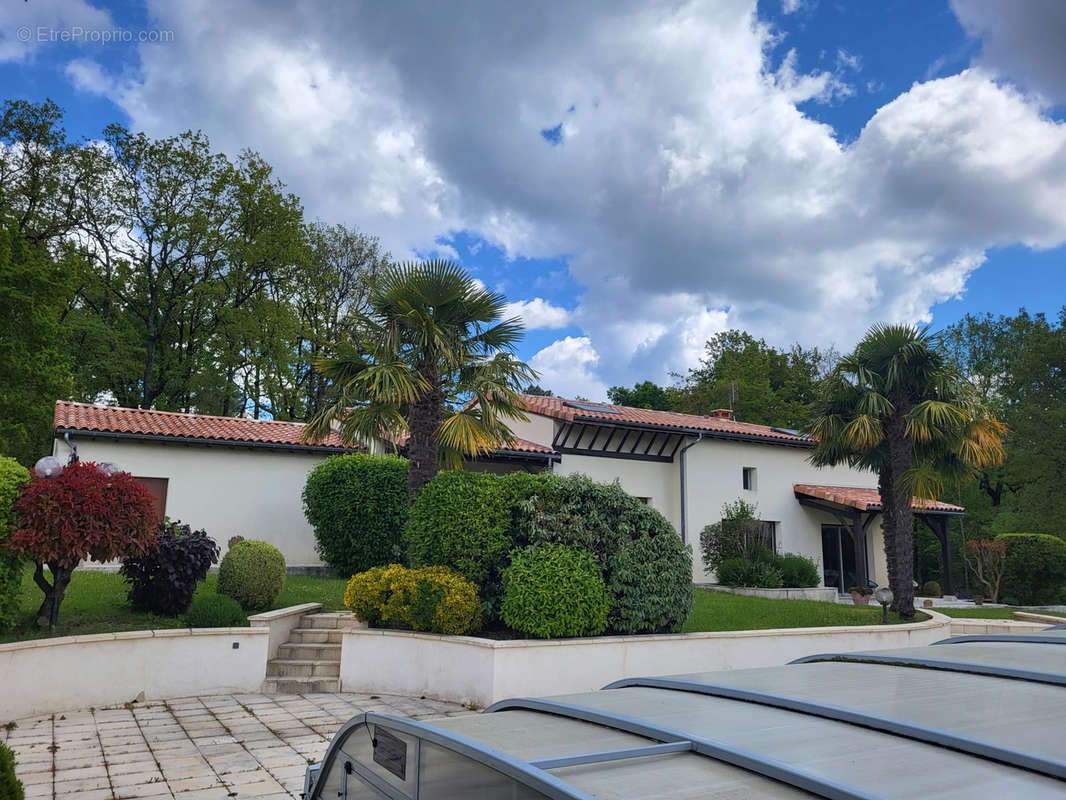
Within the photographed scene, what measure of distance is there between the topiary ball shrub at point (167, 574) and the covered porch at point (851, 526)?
18172 mm

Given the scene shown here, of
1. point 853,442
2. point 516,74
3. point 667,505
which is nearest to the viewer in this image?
point 516,74

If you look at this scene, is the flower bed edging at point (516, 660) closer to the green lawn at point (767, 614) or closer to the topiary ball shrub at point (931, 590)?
the green lawn at point (767, 614)

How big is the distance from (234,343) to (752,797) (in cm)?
2913

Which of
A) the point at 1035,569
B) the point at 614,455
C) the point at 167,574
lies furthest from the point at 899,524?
the point at 167,574

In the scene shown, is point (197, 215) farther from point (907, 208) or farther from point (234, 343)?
point (907, 208)

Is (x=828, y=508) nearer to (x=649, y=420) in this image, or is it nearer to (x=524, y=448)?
(x=649, y=420)

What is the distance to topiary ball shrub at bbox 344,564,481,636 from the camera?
8734 mm

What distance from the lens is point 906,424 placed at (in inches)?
514

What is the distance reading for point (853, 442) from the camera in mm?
13273

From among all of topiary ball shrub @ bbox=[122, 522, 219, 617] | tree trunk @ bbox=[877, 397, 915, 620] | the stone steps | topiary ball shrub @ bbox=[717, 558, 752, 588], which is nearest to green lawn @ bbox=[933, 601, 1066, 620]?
tree trunk @ bbox=[877, 397, 915, 620]

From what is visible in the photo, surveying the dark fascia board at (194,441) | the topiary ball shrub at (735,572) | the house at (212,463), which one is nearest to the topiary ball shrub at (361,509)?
the house at (212,463)

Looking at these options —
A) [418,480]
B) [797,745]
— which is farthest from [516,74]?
[797,745]

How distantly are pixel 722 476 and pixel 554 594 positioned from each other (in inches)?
541

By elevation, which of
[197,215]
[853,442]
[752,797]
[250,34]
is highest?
[197,215]
